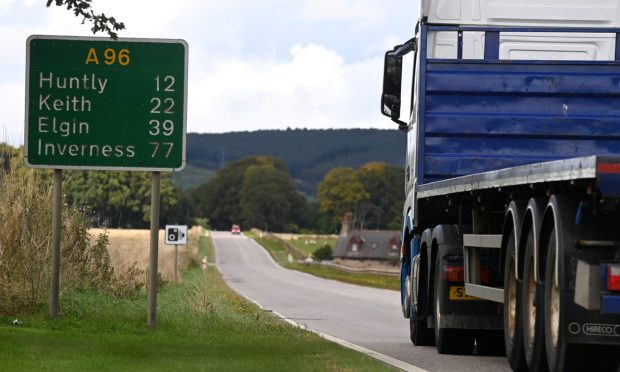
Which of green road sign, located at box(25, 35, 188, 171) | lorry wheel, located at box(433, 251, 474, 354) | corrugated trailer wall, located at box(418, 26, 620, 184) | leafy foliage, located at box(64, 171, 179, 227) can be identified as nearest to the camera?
lorry wheel, located at box(433, 251, 474, 354)

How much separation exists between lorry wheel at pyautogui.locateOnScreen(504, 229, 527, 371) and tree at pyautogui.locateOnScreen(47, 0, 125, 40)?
5606 millimetres

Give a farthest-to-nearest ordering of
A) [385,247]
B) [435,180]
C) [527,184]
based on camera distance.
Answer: [385,247] < [435,180] < [527,184]

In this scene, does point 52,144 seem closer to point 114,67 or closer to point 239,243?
point 114,67

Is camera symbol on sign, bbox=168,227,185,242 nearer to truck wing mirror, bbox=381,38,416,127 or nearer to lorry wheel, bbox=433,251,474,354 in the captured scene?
truck wing mirror, bbox=381,38,416,127

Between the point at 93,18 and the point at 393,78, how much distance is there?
12.9 ft

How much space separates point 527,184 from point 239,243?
139 meters

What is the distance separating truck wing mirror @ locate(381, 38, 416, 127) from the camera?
Answer: 18328 millimetres

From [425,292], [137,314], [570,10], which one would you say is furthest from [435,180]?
[137,314]

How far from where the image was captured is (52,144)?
18.5 metres

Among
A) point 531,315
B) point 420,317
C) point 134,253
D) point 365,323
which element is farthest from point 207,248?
point 531,315

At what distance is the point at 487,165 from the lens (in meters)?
16.7

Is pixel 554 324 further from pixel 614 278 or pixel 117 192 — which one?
pixel 117 192

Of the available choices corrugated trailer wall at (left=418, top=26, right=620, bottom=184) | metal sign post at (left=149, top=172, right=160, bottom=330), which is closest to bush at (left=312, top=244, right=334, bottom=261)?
metal sign post at (left=149, top=172, right=160, bottom=330)

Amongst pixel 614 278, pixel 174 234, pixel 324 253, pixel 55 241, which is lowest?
pixel 324 253
